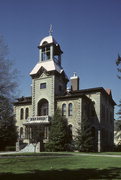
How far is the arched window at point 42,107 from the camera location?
4922cm

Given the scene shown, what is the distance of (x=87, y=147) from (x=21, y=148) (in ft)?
35.0

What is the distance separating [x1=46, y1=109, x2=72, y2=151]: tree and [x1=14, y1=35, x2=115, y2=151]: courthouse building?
42.7 inches

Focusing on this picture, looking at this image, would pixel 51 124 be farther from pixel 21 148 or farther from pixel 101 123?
pixel 101 123

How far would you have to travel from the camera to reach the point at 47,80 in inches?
1943

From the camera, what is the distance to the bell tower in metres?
48.4

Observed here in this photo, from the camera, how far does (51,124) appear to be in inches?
1774


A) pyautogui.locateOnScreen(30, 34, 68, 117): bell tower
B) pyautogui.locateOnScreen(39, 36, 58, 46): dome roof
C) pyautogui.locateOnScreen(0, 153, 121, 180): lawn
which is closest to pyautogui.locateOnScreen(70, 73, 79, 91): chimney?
pyautogui.locateOnScreen(30, 34, 68, 117): bell tower

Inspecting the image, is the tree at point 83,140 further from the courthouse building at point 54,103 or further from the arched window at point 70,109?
the arched window at point 70,109

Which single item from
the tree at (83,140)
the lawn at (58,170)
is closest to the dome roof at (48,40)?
the tree at (83,140)

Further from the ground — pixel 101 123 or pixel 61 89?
pixel 61 89

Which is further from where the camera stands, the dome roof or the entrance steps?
the dome roof

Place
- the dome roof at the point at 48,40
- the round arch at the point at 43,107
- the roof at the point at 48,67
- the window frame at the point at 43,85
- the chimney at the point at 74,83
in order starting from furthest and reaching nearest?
the chimney at the point at 74,83
the dome roof at the point at 48,40
the window frame at the point at 43,85
the roof at the point at 48,67
the round arch at the point at 43,107

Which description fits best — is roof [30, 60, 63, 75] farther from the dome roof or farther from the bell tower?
the dome roof

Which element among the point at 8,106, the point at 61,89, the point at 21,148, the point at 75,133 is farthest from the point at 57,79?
the point at 8,106
